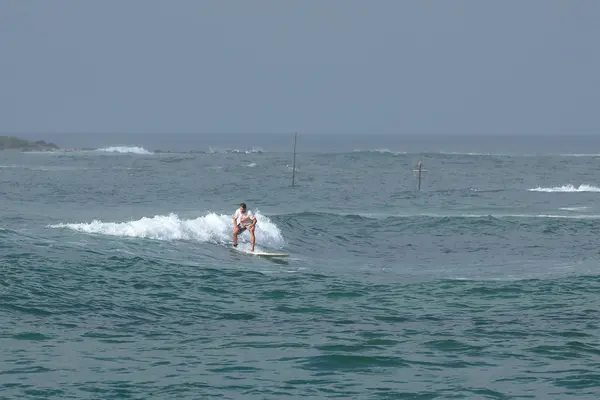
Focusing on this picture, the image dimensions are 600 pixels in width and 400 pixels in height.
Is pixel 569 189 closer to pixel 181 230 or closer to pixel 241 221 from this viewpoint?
pixel 181 230

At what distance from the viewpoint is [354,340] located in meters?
15.9

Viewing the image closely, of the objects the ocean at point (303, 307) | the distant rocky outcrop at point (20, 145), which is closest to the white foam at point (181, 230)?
the ocean at point (303, 307)

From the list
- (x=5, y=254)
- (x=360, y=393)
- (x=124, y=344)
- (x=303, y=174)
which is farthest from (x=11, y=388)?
(x=303, y=174)

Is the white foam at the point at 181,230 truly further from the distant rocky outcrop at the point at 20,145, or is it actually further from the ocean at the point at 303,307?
the distant rocky outcrop at the point at 20,145

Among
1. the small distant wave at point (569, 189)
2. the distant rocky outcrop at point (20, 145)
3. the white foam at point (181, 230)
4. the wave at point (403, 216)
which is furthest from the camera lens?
the distant rocky outcrop at point (20, 145)

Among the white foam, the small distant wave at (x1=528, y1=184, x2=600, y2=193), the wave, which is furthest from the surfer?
the small distant wave at (x1=528, y1=184, x2=600, y2=193)

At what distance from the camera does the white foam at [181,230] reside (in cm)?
3002

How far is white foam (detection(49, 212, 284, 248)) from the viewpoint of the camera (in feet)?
98.5

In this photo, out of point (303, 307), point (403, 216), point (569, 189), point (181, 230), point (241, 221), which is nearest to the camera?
point (303, 307)

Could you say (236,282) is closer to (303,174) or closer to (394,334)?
(394,334)

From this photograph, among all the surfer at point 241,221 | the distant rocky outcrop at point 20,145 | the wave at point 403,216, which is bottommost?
the distant rocky outcrop at point 20,145

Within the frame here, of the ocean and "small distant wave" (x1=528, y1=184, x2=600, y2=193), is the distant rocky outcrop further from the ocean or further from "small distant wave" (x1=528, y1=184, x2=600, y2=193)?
the ocean

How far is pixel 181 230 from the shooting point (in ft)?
102

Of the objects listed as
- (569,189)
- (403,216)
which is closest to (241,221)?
(403,216)
